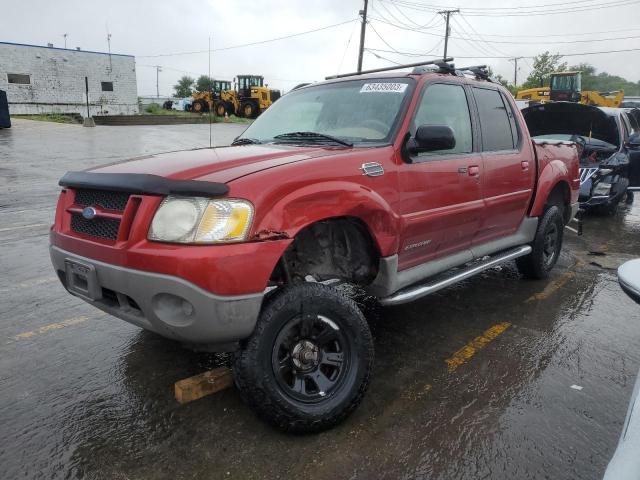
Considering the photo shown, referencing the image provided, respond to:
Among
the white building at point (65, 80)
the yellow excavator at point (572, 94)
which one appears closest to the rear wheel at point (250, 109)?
the white building at point (65, 80)

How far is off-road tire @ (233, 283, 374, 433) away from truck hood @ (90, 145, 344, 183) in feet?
2.13

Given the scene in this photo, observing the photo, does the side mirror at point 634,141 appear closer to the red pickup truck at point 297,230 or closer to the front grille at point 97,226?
the red pickup truck at point 297,230

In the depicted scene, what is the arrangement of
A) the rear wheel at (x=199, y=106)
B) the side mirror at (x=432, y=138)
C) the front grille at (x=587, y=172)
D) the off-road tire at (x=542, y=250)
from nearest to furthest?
the side mirror at (x=432, y=138) < the off-road tire at (x=542, y=250) < the front grille at (x=587, y=172) < the rear wheel at (x=199, y=106)

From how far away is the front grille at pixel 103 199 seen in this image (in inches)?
98.2

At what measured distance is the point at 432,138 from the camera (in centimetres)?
308

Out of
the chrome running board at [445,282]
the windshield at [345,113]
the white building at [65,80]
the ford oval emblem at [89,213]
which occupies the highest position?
the white building at [65,80]

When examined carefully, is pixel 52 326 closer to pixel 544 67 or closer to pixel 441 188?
pixel 441 188

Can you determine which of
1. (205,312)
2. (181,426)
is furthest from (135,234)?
(181,426)

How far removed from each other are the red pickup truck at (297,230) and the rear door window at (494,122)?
15 cm

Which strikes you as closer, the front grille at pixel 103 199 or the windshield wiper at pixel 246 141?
the front grille at pixel 103 199

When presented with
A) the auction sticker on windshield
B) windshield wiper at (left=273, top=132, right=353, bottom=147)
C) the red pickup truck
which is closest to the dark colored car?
the red pickup truck

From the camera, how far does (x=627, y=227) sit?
27.0 feet

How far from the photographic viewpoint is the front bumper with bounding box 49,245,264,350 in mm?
2229

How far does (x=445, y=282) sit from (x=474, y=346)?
552mm
